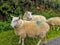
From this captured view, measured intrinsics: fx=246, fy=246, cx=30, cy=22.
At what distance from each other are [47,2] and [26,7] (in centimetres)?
148

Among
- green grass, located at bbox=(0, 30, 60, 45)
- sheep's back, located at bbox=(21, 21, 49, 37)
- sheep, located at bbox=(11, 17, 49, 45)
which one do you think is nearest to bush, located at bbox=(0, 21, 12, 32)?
green grass, located at bbox=(0, 30, 60, 45)

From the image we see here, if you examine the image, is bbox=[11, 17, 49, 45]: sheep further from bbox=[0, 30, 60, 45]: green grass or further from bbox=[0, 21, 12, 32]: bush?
bbox=[0, 21, 12, 32]: bush

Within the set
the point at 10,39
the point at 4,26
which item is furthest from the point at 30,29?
the point at 4,26

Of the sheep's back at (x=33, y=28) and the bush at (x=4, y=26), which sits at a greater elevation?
the sheep's back at (x=33, y=28)

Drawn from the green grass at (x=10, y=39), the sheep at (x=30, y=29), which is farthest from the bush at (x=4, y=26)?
the sheep at (x=30, y=29)

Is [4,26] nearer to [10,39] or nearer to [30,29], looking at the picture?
[10,39]

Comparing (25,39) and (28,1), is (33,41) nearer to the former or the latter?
(25,39)

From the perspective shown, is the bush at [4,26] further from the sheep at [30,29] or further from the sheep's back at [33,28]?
the sheep's back at [33,28]

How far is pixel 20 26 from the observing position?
858cm

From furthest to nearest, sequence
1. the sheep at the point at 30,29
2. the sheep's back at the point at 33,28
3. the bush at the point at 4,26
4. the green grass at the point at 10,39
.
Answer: the bush at the point at 4,26 < the green grass at the point at 10,39 < the sheep's back at the point at 33,28 < the sheep at the point at 30,29

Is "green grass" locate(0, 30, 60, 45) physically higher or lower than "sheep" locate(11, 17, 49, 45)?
lower

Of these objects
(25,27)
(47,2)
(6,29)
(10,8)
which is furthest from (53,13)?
(25,27)

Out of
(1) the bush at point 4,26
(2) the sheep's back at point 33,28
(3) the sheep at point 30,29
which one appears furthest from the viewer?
(1) the bush at point 4,26

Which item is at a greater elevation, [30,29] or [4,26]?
[30,29]
